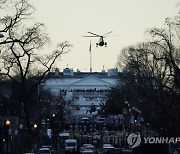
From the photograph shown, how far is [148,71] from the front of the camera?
98.2m

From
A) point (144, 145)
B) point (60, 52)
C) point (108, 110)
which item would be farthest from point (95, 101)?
point (144, 145)

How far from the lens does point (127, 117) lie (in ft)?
326

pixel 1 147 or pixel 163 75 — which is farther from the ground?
pixel 163 75

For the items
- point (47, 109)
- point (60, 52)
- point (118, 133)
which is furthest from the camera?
point (47, 109)

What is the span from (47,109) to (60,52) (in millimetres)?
57510

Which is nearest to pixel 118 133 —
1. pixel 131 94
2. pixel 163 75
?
pixel 163 75

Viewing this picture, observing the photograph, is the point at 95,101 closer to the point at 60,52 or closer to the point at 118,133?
the point at 118,133

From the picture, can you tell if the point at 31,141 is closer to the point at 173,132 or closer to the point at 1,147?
the point at 173,132

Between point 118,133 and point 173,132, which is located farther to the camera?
point 118,133

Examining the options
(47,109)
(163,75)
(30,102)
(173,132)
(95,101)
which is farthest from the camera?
(95,101)

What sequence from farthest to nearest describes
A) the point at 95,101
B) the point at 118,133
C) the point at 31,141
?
the point at 95,101, the point at 118,133, the point at 31,141

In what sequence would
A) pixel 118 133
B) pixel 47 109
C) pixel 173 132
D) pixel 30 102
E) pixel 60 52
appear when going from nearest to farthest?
pixel 173 132, pixel 60 52, pixel 118 133, pixel 30 102, pixel 47 109

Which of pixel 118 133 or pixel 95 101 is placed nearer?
pixel 118 133

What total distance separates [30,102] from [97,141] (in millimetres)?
28647
